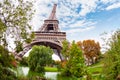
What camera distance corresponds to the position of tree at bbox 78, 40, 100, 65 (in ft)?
281

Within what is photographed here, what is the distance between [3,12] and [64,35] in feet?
224

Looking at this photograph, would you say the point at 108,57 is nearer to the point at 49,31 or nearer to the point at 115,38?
the point at 115,38

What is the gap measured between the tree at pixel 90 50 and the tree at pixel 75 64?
35614mm

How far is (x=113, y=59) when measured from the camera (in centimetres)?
2986

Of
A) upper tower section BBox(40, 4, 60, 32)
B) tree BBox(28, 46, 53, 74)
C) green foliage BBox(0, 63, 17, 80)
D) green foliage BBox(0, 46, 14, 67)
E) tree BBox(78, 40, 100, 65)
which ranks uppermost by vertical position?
upper tower section BBox(40, 4, 60, 32)

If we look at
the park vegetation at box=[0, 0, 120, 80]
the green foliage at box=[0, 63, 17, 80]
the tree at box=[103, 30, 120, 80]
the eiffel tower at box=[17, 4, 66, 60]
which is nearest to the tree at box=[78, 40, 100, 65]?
the eiffel tower at box=[17, 4, 66, 60]

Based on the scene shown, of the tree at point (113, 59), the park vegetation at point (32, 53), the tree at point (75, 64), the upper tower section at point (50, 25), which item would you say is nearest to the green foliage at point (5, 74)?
the park vegetation at point (32, 53)

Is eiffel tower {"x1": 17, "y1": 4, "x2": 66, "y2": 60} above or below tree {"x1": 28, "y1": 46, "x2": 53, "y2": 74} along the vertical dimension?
above

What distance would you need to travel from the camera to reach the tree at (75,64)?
4541 cm

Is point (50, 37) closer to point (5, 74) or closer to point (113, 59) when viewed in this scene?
point (113, 59)

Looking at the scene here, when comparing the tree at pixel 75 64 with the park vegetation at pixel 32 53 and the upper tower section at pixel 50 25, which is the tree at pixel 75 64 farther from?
the upper tower section at pixel 50 25

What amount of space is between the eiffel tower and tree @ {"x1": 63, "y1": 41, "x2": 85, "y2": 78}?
1357 inches

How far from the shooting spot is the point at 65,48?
58.1 metres

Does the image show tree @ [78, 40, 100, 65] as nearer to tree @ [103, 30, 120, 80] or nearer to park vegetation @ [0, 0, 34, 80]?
tree @ [103, 30, 120, 80]
